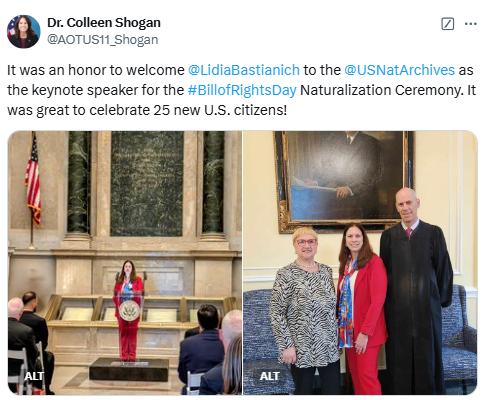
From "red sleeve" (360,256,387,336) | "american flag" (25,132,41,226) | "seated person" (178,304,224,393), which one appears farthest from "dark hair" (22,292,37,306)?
"red sleeve" (360,256,387,336)

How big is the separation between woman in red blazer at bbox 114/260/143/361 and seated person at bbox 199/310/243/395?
667 millimetres

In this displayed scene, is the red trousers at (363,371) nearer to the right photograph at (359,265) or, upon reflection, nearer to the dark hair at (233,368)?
the right photograph at (359,265)

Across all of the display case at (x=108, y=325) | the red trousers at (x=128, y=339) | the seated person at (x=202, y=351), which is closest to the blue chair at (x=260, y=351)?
the seated person at (x=202, y=351)

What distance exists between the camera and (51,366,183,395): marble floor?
470cm

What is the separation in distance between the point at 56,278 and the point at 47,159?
0.80m

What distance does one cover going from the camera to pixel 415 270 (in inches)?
183

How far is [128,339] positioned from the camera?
5.03 meters

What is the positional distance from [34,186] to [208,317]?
147cm

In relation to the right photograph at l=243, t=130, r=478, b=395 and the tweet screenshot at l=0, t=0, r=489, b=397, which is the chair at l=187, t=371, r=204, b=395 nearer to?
the tweet screenshot at l=0, t=0, r=489, b=397

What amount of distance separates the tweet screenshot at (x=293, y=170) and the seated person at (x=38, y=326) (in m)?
0.01

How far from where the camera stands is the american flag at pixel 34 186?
193 inches
